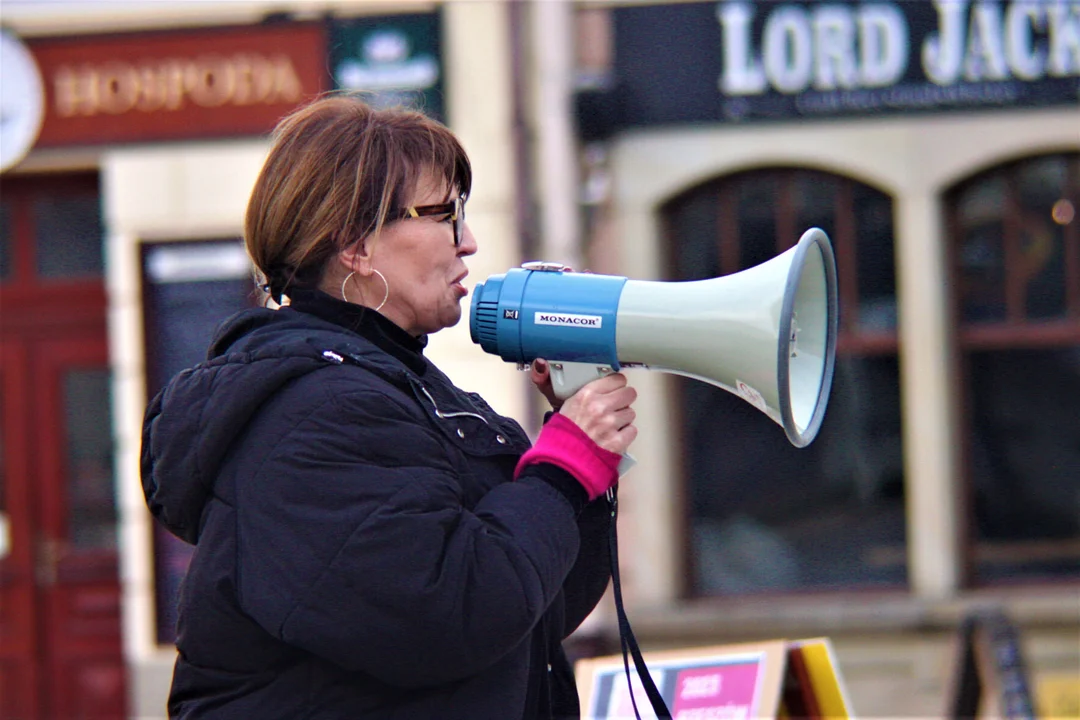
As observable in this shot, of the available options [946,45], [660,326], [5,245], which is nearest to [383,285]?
[660,326]

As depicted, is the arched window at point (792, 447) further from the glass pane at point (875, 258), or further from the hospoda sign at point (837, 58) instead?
the hospoda sign at point (837, 58)

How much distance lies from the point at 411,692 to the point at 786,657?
1222 mm

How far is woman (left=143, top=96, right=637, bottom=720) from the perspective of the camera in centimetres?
163

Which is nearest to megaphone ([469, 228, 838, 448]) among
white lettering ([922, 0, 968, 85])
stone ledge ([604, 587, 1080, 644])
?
stone ledge ([604, 587, 1080, 644])

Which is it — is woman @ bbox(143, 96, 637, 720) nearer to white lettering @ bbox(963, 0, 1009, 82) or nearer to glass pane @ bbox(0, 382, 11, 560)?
white lettering @ bbox(963, 0, 1009, 82)

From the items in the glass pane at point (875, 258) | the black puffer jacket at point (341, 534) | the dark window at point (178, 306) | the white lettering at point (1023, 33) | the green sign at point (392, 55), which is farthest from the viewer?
the dark window at point (178, 306)

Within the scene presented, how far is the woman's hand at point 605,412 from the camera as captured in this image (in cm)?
182

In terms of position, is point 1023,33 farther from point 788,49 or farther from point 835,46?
point 788,49

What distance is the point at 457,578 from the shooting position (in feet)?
5.35

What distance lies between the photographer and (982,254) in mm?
6586

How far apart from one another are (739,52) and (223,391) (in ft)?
17.1

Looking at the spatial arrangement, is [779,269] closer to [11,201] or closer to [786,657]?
[786,657]

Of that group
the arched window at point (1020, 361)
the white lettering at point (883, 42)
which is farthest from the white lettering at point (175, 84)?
the arched window at point (1020, 361)

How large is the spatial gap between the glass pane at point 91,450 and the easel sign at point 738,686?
484cm
